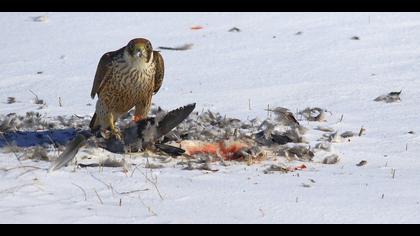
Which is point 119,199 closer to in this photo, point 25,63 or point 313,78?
point 313,78

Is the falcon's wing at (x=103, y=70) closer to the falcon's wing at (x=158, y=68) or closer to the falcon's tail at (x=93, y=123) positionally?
the falcon's tail at (x=93, y=123)

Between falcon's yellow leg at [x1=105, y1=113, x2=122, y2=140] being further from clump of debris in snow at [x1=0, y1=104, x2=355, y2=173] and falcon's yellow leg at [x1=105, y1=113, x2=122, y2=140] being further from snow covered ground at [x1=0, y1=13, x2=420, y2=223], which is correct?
snow covered ground at [x1=0, y1=13, x2=420, y2=223]

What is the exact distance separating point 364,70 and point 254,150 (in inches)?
104

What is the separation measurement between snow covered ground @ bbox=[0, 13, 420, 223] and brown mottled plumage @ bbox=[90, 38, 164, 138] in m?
0.74

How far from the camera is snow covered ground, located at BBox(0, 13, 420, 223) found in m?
4.23

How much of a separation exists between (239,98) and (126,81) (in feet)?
4.51

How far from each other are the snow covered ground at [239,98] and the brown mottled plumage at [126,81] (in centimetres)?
74

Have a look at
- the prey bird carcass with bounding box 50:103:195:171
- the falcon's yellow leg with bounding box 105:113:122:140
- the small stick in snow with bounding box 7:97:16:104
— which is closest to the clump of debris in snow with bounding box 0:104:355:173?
the prey bird carcass with bounding box 50:103:195:171

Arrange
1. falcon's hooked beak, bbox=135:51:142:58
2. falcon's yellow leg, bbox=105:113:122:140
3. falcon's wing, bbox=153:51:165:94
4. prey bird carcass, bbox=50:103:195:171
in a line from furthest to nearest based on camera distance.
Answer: falcon's wing, bbox=153:51:165:94 < falcon's yellow leg, bbox=105:113:122:140 < falcon's hooked beak, bbox=135:51:142:58 < prey bird carcass, bbox=50:103:195:171

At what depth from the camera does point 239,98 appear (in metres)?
7.21

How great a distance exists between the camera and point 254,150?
538cm

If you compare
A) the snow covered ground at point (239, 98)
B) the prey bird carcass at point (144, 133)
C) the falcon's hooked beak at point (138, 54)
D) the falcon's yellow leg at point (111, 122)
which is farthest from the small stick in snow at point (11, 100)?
the prey bird carcass at point (144, 133)

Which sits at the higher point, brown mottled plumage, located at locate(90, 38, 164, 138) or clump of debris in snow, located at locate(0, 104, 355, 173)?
brown mottled plumage, located at locate(90, 38, 164, 138)
